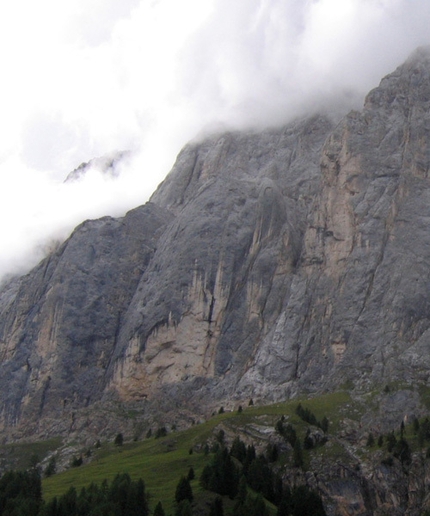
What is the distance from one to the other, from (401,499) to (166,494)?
1663 inches

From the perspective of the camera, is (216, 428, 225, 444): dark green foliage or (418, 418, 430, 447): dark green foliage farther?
(216, 428, 225, 444): dark green foliage

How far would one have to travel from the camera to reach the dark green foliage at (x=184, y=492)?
374ft

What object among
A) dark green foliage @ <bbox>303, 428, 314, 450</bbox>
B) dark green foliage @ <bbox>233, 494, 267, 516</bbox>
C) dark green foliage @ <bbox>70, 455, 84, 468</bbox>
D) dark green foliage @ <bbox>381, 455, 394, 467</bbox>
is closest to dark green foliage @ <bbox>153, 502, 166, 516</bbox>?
dark green foliage @ <bbox>233, 494, 267, 516</bbox>

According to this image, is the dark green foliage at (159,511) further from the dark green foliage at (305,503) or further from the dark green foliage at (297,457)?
the dark green foliage at (297,457)

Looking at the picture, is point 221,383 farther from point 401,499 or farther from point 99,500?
point 99,500

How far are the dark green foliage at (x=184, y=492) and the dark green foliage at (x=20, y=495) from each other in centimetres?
2131

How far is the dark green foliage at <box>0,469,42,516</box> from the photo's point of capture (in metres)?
107

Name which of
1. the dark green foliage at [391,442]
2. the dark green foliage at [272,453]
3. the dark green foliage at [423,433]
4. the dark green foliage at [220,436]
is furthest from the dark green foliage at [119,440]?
the dark green foliage at [423,433]

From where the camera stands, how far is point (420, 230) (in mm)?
192500

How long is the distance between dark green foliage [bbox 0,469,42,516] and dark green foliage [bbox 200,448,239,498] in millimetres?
27154

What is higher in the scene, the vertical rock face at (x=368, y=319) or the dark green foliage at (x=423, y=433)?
the vertical rock face at (x=368, y=319)

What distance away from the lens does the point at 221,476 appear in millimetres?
119562

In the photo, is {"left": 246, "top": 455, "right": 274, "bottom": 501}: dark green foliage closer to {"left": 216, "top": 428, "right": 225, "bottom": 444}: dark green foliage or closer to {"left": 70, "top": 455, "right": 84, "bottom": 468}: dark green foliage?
{"left": 216, "top": 428, "right": 225, "bottom": 444}: dark green foliage

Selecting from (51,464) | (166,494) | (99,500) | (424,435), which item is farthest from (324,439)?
(51,464)
